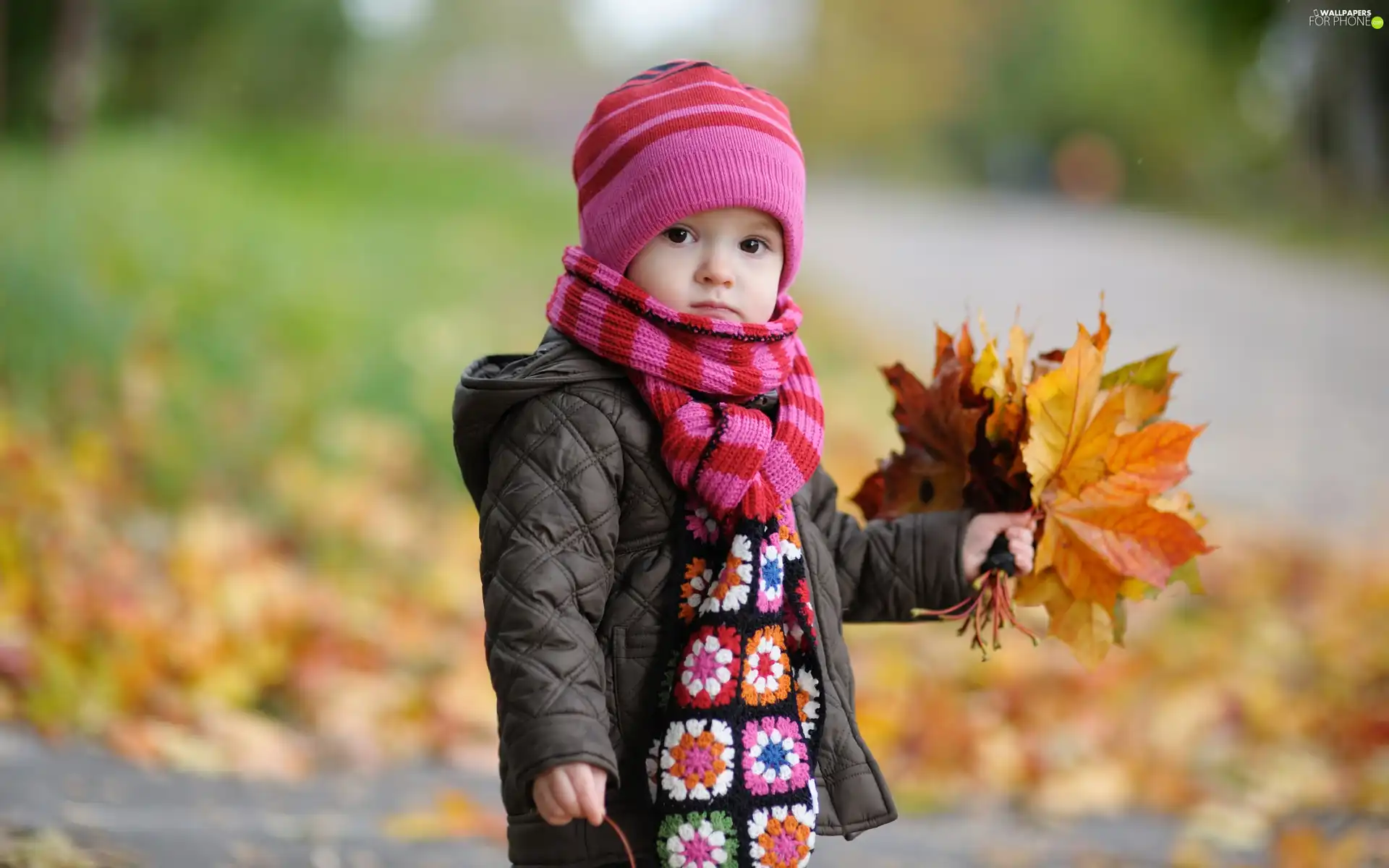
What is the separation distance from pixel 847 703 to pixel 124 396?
117 inches

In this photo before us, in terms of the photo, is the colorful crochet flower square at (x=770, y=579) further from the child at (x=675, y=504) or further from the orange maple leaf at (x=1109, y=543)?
the orange maple leaf at (x=1109, y=543)

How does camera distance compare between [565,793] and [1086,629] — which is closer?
[565,793]

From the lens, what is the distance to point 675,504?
1659 mm

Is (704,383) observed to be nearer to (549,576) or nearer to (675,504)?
(675,504)

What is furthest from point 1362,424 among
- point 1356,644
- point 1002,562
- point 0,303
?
point 0,303

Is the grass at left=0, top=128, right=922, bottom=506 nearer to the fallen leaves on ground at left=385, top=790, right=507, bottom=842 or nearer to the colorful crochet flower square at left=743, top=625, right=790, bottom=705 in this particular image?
the fallen leaves on ground at left=385, top=790, right=507, bottom=842

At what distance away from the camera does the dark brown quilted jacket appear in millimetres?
1519

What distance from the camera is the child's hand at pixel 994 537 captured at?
1798 millimetres

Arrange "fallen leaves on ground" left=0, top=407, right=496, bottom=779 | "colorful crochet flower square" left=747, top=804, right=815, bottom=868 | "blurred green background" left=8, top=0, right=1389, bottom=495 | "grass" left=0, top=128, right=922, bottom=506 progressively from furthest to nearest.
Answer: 1. "blurred green background" left=8, top=0, right=1389, bottom=495
2. "grass" left=0, top=128, right=922, bottom=506
3. "fallen leaves on ground" left=0, top=407, right=496, bottom=779
4. "colorful crochet flower square" left=747, top=804, right=815, bottom=868


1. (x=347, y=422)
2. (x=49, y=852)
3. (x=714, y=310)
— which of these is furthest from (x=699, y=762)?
(x=347, y=422)

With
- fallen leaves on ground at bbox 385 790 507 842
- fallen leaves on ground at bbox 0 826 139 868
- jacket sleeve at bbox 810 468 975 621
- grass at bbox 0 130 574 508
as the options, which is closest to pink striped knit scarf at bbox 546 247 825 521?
jacket sleeve at bbox 810 468 975 621

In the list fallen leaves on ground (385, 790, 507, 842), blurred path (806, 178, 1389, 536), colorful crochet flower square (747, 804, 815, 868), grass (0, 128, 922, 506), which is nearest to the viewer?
colorful crochet flower square (747, 804, 815, 868)

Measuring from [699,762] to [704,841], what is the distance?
9 cm

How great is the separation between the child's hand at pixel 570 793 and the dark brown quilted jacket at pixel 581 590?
0.02m
